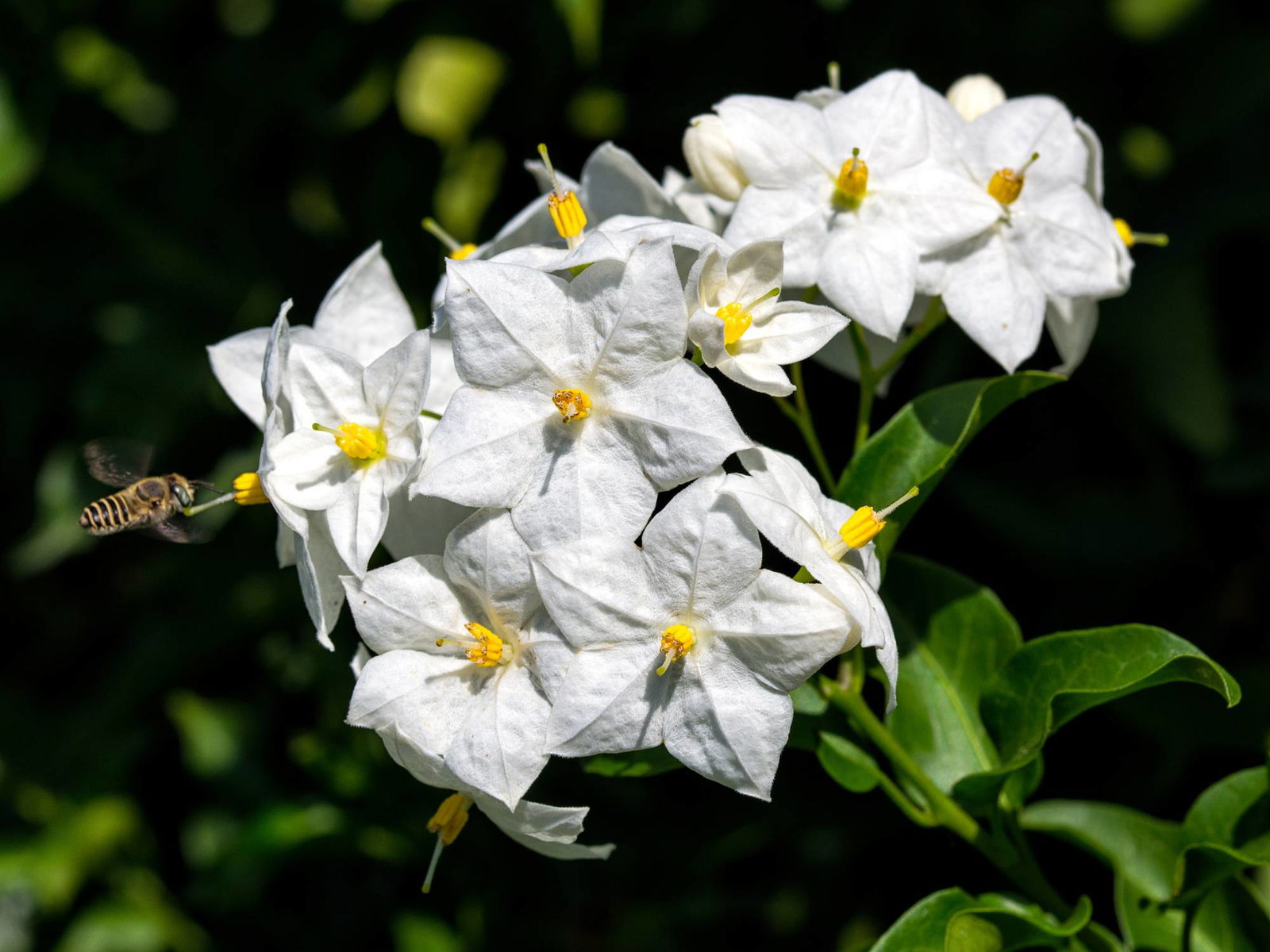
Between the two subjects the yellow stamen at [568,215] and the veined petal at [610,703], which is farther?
the yellow stamen at [568,215]

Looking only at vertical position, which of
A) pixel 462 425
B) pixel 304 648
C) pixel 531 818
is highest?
pixel 462 425

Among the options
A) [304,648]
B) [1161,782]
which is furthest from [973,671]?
[304,648]

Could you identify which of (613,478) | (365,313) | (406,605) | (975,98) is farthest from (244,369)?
(975,98)

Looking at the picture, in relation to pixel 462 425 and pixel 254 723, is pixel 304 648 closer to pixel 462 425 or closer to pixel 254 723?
pixel 254 723

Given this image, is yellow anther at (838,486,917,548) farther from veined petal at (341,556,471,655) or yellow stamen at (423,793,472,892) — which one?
yellow stamen at (423,793,472,892)

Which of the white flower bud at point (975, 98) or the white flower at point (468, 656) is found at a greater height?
the white flower bud at point (975, 98)

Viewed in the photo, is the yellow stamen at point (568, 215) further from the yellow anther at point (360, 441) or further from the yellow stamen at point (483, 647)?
the yellow stamen at point (483, 647)

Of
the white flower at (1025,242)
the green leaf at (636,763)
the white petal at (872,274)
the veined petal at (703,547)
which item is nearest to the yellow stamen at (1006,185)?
the white flower at (1025,242)
